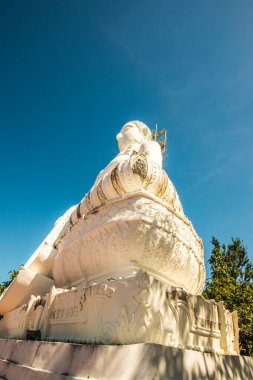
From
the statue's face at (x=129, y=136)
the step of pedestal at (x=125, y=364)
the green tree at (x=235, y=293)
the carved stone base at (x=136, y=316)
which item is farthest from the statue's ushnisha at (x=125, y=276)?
the green tree at (x=235, y=293)

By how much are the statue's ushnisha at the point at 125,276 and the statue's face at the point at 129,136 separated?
730mm

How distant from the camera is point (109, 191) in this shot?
4254mm

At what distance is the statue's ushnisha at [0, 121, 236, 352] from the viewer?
7.84ft

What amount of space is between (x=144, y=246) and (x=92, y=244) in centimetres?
82

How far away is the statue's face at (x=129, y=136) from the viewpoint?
5.93 meters

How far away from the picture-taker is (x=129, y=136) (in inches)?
236

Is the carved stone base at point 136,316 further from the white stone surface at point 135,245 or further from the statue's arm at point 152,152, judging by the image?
the statue's arm at point 152,152

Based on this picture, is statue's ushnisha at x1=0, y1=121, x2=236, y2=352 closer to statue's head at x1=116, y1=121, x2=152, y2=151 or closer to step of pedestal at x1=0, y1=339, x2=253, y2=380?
step of pedestal at x1=0, y1=339, x2=253, y2=380

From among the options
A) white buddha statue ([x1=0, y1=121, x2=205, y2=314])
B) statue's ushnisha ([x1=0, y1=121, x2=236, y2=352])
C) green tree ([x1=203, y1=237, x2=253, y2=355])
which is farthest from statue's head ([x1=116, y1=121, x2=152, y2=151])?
green tree ([x1=203, y1=237, x2=253, y2=355])

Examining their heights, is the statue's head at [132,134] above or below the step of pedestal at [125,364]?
above

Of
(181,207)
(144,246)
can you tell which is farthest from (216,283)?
(144,246)

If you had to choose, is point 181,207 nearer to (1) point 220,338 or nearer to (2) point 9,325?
(1) point 220,338

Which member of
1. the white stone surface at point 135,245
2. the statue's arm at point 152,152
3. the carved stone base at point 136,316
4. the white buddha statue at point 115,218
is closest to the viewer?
the carved stone base at point 136,316

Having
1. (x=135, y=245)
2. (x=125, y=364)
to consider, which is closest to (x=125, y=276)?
(x=135, y=245)
